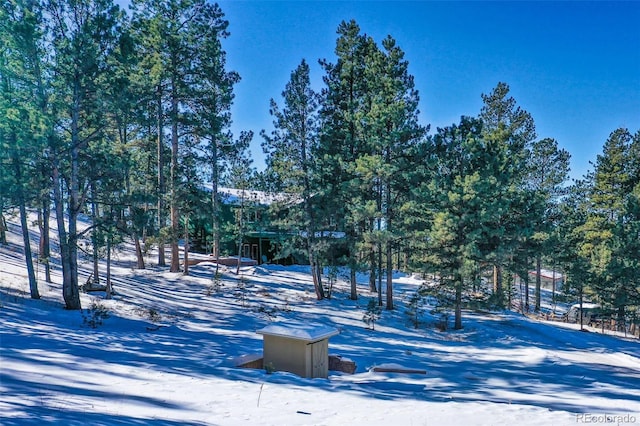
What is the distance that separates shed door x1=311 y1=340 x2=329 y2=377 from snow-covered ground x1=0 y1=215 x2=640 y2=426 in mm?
300

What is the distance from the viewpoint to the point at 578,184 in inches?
1177

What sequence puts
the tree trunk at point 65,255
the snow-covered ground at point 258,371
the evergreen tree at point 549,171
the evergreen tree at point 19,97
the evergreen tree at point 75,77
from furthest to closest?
the evergreen tree at point 549,171
the tree trunk at point 65,255
the evergreen tree at point 75,77
the evergreen tree at point 19,97
the snow-covered ground at point 258,371

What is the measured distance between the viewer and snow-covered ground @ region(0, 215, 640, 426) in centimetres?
629

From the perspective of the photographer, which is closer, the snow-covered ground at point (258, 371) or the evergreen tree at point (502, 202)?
the snow-covered ground at point (258, 371)

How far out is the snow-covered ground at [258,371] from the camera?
629 cm

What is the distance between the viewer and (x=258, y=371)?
9.46 meters

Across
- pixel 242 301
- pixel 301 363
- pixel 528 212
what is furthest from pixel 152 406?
pixel 528 212

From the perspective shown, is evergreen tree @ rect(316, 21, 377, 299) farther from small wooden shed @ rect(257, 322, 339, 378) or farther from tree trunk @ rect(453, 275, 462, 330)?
small wooden shed @ rect(257, 322, 339, 378)

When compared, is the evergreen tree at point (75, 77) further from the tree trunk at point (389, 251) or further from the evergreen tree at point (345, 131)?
the tree trunk at point (389, 251)

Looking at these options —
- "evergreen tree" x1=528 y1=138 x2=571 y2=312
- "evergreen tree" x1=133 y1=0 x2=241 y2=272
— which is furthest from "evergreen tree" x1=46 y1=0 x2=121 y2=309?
"evergreen tree" x1=528 y1=138 x2=571 y2=312

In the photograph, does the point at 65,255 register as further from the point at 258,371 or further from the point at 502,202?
the point at 502,202

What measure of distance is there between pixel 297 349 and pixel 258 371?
1172 millimetres

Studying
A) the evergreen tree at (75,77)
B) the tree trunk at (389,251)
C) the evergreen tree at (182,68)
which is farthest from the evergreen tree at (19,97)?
the tree trunk at (389,251)

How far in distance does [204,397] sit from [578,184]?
31834 millimetres
